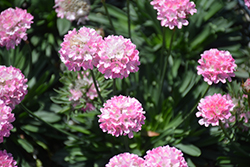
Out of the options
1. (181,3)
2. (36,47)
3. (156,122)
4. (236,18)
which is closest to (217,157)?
(156,122)

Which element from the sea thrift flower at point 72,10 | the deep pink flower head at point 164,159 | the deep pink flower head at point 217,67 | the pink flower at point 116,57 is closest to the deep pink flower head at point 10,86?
the pink flower at point 116,57

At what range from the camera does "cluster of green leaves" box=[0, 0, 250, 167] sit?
8.74 ft

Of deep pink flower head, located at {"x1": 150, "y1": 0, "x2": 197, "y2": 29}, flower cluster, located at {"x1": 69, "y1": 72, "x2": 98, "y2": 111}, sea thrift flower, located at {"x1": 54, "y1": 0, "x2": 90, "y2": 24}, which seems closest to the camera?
deep pink flower head, located at {"x1": 150, "y1": 0, "x2": 197, "y2": 29}

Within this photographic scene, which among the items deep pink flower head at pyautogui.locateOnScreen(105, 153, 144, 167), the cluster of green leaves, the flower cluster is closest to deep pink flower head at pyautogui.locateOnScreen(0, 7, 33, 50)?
the cluster of green leaves

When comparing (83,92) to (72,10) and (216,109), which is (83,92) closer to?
(72,10)

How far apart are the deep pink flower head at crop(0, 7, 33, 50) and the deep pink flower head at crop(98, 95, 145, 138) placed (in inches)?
36.1

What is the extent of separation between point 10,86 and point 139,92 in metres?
1.30

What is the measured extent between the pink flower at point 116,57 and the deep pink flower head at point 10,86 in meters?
0.60

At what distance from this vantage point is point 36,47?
11.4 ft

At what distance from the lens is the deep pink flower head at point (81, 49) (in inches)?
71.1

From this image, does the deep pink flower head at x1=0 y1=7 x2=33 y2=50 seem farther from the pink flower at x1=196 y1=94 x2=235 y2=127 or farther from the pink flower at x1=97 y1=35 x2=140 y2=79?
the pink flower at x1=196 y1=94 x2=235 y2=127

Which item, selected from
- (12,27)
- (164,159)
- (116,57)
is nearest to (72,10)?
(12,27)

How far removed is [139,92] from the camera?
9.84ft

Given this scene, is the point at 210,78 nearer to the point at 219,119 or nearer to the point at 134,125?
the point at 219,119
